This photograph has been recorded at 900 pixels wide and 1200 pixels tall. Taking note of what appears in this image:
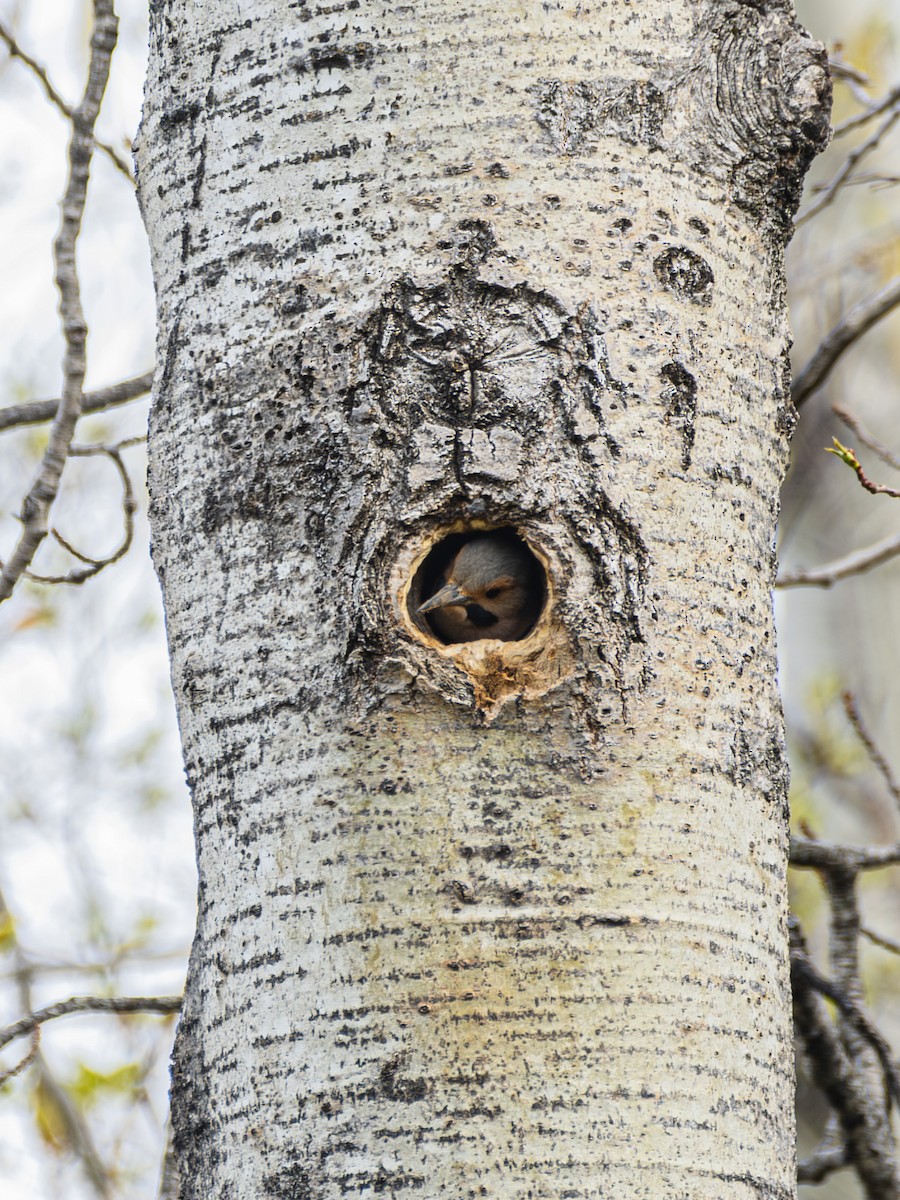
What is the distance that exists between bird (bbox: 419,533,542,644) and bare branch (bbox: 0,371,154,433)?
657 mm

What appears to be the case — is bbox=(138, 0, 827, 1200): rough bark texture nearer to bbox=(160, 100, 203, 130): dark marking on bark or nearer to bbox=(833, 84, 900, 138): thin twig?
bbox=(160, 100, 203, 130): dark marking on bark

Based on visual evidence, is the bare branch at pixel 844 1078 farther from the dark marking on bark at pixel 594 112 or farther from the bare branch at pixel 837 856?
the dark marking on bark at pixel 594 112

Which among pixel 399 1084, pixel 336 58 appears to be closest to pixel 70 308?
pixel 336 58

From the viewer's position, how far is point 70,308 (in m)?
2.00

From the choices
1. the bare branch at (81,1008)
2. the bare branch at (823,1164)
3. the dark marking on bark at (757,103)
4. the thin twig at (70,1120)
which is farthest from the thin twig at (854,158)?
the thin twig at (70,1120)

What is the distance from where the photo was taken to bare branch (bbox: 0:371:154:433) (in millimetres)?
2270

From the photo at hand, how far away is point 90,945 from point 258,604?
5328mm

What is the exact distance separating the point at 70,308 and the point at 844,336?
143cm

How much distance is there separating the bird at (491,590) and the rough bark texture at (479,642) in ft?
0.28

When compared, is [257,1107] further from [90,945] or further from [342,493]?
[90,945]

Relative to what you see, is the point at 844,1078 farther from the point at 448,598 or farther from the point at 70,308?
the point at 70,308

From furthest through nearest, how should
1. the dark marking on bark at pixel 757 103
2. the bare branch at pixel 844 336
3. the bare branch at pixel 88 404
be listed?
the bare branch at pixel 844 336 → the bare branch at pixel 88 404 → the dark marking on bark at pixel 757 103

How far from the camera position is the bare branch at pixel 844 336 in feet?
8.74

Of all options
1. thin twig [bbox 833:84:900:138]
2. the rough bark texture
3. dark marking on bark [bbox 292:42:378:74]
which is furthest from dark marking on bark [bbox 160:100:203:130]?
thin twig [bbox 833:84:900:138]
